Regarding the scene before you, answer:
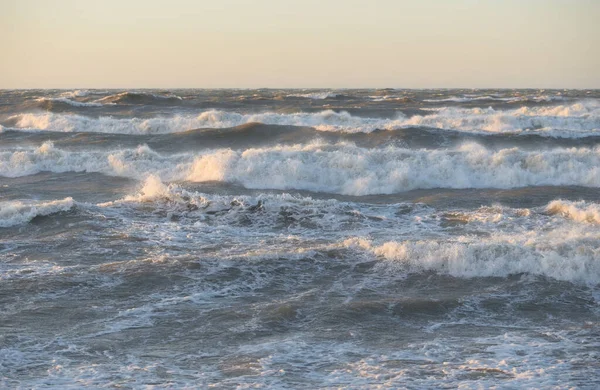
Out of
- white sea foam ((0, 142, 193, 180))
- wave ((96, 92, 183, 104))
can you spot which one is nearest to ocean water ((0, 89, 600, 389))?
white sea foam ((0, 142, 193, 180))

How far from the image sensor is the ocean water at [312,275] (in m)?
7.14

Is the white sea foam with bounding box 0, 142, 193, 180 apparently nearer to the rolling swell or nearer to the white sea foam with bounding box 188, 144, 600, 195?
the white sea foam with bounding box 188, 144, 600, 195

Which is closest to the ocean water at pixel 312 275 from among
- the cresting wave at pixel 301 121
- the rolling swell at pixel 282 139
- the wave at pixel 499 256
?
the wave at pixel 499 256

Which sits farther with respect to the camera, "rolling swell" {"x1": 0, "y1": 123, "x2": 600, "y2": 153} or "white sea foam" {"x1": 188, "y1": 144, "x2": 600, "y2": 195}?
"rolling swell" {"x1": 0, "y1": 123, "x2": 600, "y2": 153}

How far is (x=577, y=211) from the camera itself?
14281 mm

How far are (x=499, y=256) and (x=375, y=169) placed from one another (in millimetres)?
10145

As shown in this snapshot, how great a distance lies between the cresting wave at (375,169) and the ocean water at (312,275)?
72mm

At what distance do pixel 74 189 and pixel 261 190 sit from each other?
16.6 feet

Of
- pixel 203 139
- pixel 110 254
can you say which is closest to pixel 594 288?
pixel 110 254

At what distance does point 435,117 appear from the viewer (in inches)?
1410

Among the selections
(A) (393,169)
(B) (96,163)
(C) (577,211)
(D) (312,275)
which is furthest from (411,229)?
(B) (96,163)

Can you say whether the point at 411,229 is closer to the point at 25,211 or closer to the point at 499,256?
the point at 499,256

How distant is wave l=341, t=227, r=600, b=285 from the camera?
10445 mm

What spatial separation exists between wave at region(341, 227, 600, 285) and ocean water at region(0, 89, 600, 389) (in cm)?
3
